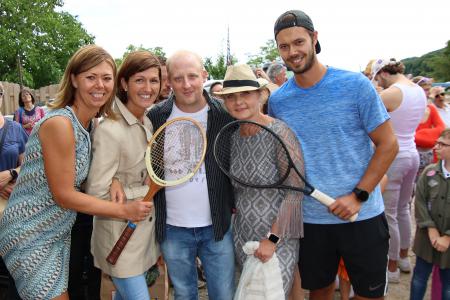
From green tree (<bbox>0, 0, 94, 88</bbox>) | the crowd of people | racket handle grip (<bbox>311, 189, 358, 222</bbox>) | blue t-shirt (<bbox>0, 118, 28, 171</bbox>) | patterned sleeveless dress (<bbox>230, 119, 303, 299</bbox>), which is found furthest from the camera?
green tree (<bbox>0, 0, 94, 88</bbox>)

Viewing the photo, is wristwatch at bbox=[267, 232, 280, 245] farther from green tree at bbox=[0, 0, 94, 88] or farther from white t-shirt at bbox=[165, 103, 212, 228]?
green tree at bbox=[0, 0, 94, 88]

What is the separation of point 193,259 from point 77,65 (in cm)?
167

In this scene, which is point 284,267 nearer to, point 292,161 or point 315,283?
point 315,283

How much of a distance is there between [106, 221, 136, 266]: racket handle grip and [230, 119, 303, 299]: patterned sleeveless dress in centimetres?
79

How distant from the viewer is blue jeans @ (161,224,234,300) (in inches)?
113

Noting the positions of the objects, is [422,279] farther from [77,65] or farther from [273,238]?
[77,65]

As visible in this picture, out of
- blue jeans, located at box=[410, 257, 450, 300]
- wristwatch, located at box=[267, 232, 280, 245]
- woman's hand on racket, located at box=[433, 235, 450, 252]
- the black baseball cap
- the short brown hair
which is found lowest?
blue jeans, located at box=[410, 257, 450, 300]

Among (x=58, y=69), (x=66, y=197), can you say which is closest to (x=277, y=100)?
(x=66, y=197)

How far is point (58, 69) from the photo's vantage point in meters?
29.1

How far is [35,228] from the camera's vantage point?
2396 mm

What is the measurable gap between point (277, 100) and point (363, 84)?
0.63m

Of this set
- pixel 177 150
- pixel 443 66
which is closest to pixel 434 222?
pixel 177 150

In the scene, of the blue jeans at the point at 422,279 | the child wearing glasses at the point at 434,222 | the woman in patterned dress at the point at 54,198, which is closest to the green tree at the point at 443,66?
the child wearing glasses at the point at 434,222

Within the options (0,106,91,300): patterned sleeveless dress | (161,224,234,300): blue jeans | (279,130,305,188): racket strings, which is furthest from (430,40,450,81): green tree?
(0,106,91,300): patterned sleeveless dress
